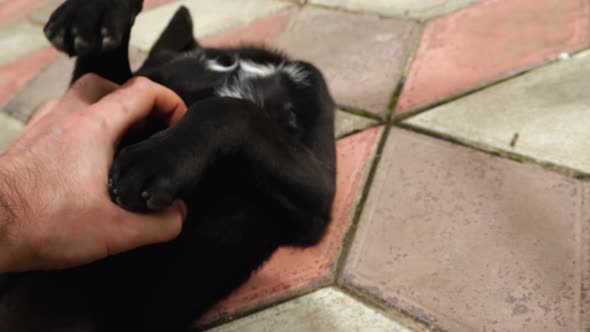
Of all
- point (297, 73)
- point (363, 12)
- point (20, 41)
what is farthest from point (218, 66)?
point (20, 41)

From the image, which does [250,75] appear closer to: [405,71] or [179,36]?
[179,36]

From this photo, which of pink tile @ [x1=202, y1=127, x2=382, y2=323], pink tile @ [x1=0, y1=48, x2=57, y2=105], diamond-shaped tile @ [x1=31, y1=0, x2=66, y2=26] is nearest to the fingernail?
pink tile @ [x1=202, y1=127, x2=382, y2=323]

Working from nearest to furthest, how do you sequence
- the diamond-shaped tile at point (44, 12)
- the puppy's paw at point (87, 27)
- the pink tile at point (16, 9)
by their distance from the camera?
the puppy's paw at point (87, 27)
the diamond-shaped tile at point (44, 12)
the pink tile at point (16, 9)

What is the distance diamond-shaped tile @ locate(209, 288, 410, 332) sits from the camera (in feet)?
3.04

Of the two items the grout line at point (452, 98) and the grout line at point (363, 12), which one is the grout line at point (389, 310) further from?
the grout line at point (363, 12)

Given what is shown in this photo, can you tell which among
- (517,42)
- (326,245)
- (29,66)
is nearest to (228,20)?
(29,66)

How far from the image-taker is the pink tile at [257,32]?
1.93 metres

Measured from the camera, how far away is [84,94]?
3.24ft

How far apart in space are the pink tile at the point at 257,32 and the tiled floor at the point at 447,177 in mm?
33

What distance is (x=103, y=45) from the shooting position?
38.0 inches

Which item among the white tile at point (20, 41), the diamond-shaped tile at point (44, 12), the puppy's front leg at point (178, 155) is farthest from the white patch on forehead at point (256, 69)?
the diamond-shaped tile at point (44, 12)

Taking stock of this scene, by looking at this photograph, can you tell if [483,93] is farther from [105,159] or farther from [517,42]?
[105,159]

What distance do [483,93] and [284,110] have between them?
624 mm

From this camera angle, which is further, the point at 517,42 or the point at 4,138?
the point at 4,138
